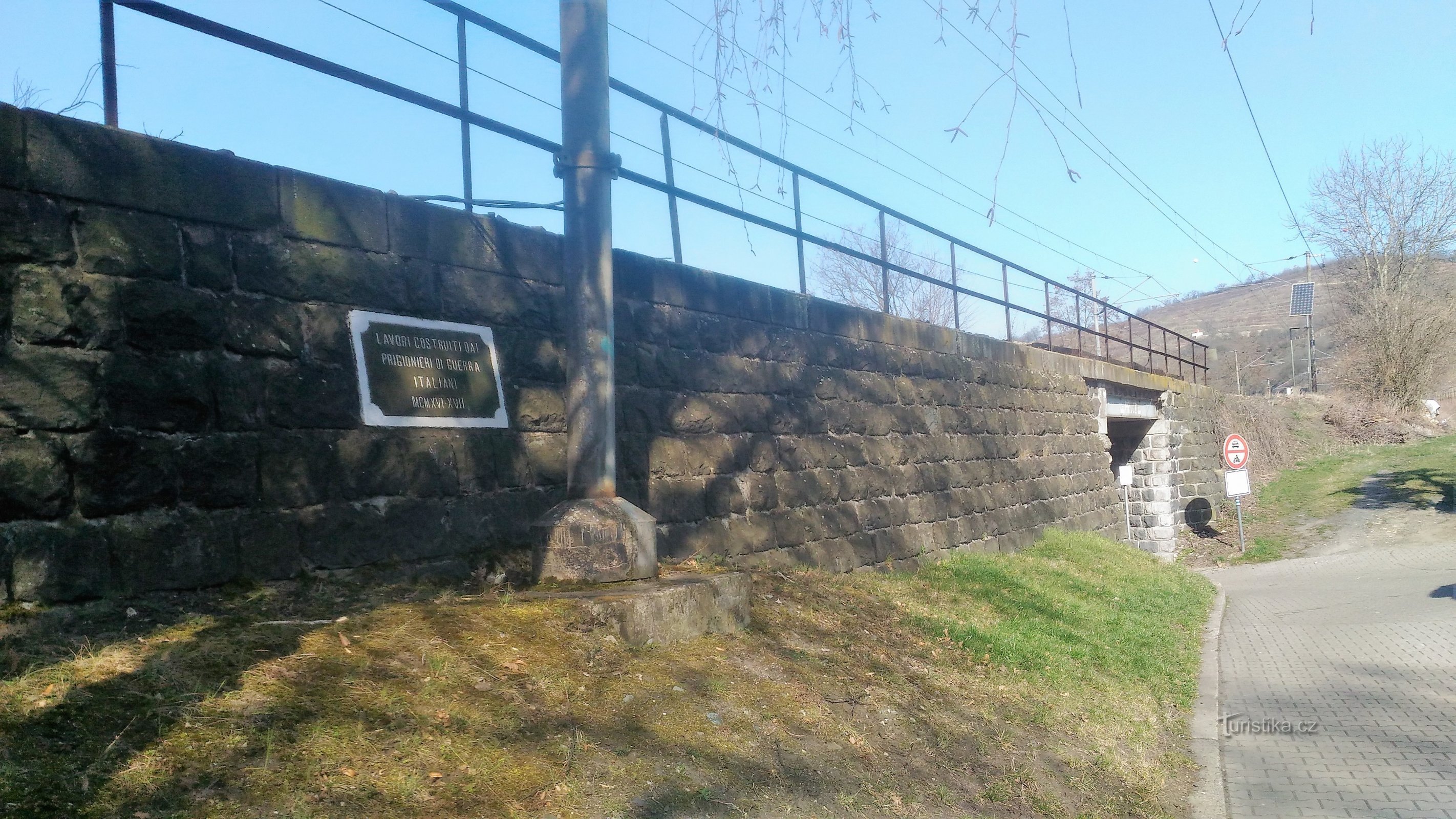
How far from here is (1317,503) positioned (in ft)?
85.4

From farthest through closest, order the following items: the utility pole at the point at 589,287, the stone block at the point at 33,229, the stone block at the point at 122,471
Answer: the utility pole at the point at 589,287 < the stone block at the point at 122,471 < the stone block at the point at 33,229

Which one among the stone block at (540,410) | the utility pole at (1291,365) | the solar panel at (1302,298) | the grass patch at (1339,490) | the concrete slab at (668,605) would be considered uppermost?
the solar panel at (1302,298)

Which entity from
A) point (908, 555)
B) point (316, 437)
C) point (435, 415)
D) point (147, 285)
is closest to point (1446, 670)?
point (908, 555)

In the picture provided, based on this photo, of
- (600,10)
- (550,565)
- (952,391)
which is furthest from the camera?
(952,391)

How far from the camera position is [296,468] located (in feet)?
15.8

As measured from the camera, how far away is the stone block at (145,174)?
4.12m

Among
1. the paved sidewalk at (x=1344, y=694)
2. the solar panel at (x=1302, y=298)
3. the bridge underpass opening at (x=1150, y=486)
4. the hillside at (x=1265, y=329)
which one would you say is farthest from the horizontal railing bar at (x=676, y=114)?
the solar panel at (x=1302, y=298)

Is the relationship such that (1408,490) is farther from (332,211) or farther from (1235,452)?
(332,211)

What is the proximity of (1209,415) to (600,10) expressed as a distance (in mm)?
24885

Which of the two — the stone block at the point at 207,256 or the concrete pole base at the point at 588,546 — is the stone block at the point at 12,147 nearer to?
the stone block at the point at 207,256

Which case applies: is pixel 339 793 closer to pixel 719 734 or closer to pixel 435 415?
pixel 719 734

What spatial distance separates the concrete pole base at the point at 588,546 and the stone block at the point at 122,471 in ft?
5.75

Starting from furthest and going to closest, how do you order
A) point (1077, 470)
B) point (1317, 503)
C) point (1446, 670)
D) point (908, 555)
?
point (1317, 503) < point (1077, 470) < point (908, 555) < point (1446, 670)

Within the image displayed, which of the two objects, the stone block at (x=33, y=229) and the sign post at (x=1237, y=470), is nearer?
the stone block at (x=33, y=229)
